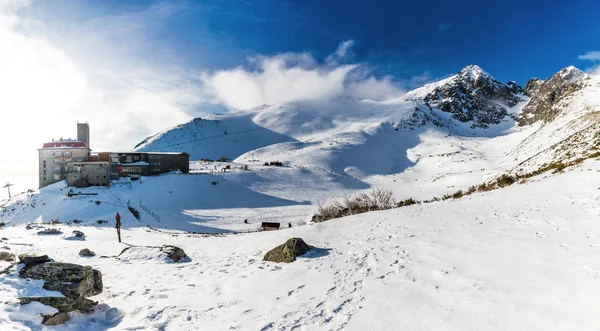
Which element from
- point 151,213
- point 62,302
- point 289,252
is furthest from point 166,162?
point 62,302

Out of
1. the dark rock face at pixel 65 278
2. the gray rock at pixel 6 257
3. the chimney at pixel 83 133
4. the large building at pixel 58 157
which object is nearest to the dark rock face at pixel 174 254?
the dark rock face at pixel 65 278

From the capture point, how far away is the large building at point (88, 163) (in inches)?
2046

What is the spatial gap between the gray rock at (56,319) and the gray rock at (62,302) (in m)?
0.31

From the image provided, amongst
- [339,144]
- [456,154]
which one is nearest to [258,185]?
[339,144]

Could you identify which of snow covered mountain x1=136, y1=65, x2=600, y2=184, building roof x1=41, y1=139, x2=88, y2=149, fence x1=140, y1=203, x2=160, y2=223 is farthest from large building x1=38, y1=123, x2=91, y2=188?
snow covered mountain x1=136, y1=65, x2=600, y2=184

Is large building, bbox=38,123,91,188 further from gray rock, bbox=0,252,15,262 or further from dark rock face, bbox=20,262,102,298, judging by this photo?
dark rock face, bbox=20,262,102,298

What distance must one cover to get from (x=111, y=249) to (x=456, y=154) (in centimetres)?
11221

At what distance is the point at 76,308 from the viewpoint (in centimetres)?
778

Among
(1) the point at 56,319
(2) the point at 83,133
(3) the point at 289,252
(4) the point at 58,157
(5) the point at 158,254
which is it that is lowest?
(5) the point at 158,254

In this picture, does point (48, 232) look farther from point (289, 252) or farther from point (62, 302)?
point (289, 252)

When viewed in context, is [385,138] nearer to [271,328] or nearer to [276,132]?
[276,132]

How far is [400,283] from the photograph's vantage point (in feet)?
24.2

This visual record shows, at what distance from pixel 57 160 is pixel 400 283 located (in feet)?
227

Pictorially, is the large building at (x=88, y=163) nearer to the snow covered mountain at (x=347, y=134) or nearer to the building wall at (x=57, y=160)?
the building wall at (x=57, y=160)
